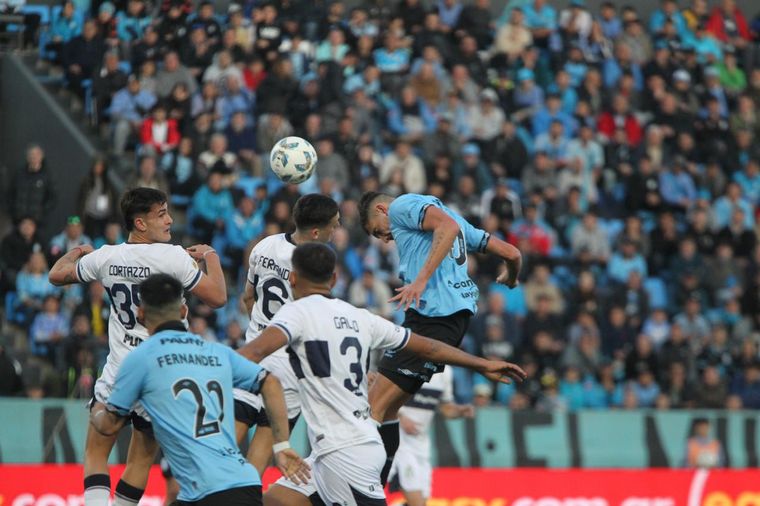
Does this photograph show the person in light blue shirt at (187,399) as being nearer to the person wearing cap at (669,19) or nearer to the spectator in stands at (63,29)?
the spectator in stands at (63,29)

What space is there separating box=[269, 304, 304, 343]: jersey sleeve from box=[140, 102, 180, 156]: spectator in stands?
42.6 ft

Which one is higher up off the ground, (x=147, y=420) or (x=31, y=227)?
(x=147, y=420)

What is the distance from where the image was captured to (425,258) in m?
10.6

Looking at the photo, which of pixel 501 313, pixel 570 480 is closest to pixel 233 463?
pixel 570 480

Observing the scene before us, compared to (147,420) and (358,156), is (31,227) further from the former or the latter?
(147,420)

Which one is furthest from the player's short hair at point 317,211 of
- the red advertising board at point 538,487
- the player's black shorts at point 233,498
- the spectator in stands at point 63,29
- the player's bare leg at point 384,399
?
the spectator in stands at point 63,29

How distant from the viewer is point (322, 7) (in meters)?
24.1

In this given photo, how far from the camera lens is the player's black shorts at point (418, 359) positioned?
10703 millimetres

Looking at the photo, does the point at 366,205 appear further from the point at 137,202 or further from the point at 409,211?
the point at 137,202

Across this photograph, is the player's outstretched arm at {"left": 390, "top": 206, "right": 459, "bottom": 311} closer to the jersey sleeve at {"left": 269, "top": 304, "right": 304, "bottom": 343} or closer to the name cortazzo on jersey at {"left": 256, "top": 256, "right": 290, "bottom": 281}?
the jersey sleeve at {"left": 269, "top": 304, "right": 304, "bottom": 343}

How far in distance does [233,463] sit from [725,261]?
15.7 m

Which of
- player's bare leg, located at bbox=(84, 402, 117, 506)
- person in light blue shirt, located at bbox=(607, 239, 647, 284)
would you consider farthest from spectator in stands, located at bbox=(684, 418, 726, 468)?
player's bare leg, located at bbox=(84, 402, 117, 506)

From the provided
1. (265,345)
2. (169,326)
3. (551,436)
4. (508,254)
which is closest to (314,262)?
Answer: (265,345)

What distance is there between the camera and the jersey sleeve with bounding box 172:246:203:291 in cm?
996
